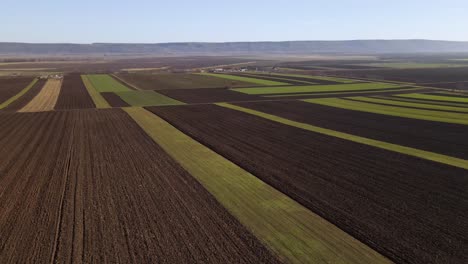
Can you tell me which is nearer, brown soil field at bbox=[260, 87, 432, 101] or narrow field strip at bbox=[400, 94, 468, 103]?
narrow field strip at bbox=[400, 94, 468, 103]

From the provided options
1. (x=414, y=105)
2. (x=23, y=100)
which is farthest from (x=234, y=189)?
(x=23, y=100)

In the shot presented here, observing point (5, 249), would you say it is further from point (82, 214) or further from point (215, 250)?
point (215, 250)

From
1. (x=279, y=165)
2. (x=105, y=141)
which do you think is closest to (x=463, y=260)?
(x=279, y=165)

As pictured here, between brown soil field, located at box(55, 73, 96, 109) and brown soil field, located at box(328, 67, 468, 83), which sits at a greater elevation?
brown soil field, located at box(55, 73, 96, 109)

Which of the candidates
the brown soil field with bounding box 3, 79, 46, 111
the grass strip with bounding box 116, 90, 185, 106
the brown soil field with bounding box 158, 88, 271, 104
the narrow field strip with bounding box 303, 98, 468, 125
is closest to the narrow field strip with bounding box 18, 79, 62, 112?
the brown soil field with bounding box 3, 79, 46, 111

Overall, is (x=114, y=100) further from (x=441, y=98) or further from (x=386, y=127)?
(x=441, y=98)

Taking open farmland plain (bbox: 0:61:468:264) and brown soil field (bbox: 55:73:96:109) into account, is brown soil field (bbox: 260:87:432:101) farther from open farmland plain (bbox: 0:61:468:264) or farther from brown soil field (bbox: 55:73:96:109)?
brown soil field (bbox: 55:73:96:109)
